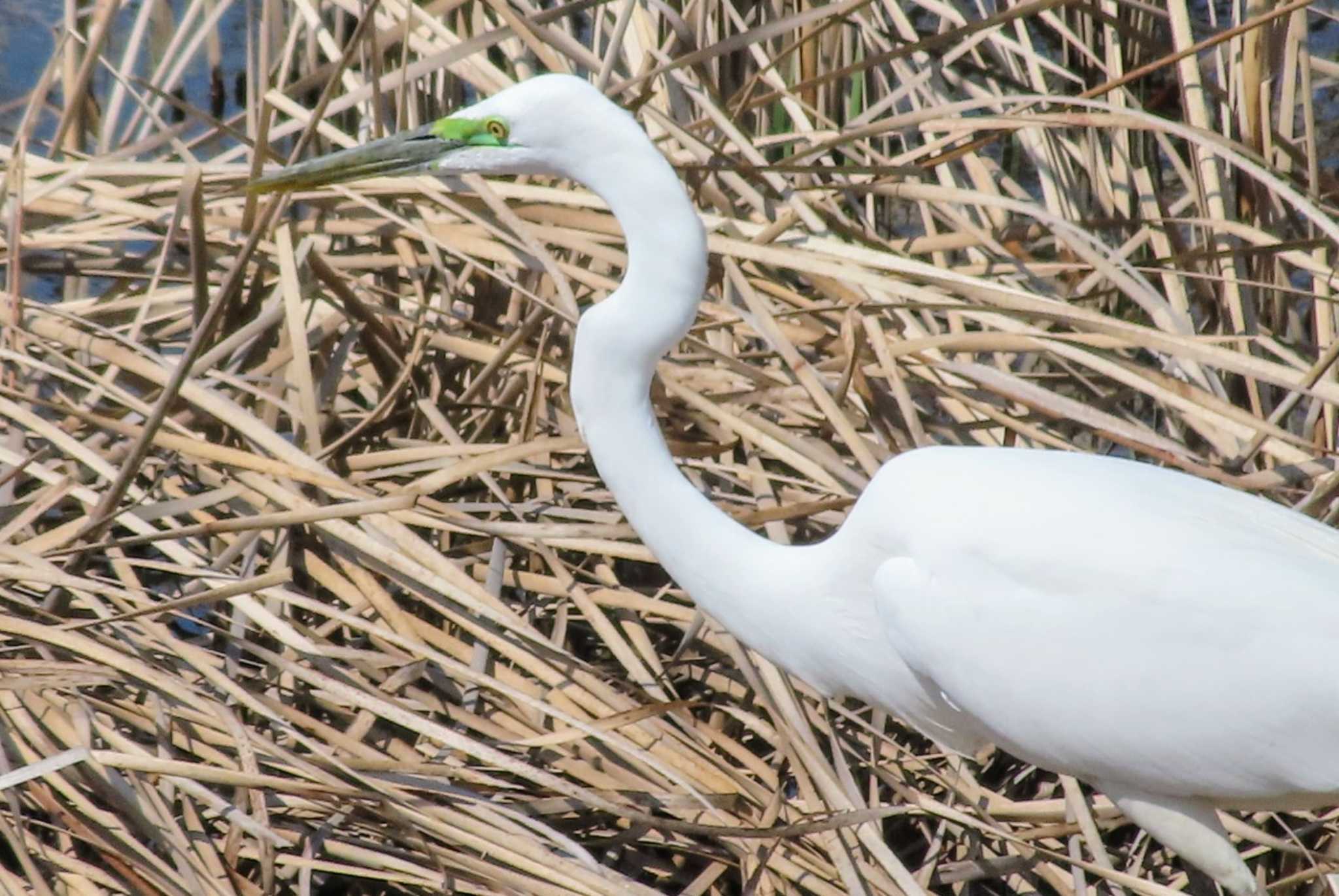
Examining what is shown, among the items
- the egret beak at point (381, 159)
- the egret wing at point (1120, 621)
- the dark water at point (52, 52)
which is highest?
the egret beak at point (381, 159)

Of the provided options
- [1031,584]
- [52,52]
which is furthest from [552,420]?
[52,52]

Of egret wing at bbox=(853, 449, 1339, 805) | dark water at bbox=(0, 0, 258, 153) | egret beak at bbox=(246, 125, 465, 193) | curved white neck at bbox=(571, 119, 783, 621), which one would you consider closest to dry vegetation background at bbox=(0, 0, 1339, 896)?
egret wing at bbox=(853, 449, 1339, 805)

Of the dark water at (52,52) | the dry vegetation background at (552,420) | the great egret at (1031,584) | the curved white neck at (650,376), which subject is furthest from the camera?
the dark water at (52,52)

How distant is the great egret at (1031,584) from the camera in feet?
6.12

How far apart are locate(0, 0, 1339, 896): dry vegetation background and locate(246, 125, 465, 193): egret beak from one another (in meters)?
0.43

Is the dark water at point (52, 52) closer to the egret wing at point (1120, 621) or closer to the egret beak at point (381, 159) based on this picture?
the egret beak at point (381, 159)

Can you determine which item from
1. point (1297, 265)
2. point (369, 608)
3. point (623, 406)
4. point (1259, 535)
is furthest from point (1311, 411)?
point (369, 608)

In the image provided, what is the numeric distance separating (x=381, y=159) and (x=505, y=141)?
0.52 feet

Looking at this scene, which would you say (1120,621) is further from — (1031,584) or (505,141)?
(505,141)

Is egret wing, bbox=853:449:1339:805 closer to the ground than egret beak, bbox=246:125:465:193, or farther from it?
closer to the ground

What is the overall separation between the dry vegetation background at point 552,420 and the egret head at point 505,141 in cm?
46

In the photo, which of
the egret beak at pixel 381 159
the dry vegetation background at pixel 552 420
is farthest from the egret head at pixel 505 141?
the dry vegetation background at pixel 552 420

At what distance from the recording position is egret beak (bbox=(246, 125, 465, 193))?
1866 millimetres

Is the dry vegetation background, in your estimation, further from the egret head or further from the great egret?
the egret head
